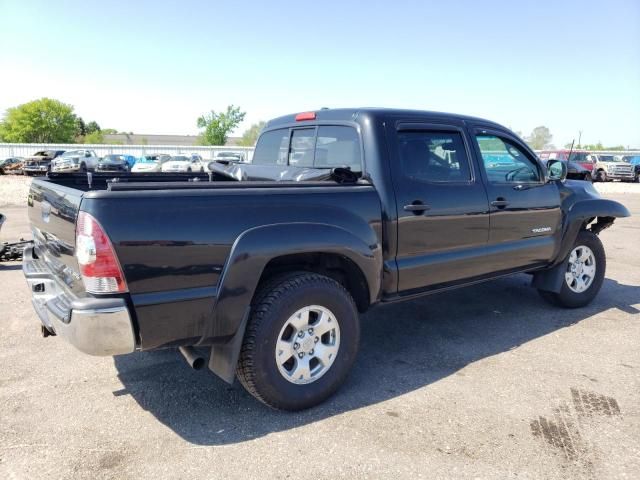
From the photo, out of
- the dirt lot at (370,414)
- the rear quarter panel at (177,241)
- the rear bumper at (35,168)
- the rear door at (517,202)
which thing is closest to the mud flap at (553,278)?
the rear door at (517,202)

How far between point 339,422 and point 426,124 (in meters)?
2.27

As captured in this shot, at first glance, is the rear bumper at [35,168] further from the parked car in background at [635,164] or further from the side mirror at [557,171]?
the parked car in background at [635,164]

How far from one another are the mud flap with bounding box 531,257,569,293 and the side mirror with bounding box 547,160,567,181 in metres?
0.84

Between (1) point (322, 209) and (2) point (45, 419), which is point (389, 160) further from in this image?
(2) point (45, 419)

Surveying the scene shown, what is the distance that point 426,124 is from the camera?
3.82 meters

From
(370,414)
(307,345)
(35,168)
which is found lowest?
(370,414)

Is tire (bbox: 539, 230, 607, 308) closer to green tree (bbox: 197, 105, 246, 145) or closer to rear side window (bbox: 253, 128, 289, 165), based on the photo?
rear side window (bbox: 253, 128, 289, 165)

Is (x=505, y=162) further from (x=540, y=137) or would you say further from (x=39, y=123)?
(x=39, y=123)

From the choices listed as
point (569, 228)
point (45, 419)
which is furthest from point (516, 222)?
point (45, 419)

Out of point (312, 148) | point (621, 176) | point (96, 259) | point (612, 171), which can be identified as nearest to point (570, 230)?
point (312, 148)

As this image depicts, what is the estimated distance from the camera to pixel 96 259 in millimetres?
2416

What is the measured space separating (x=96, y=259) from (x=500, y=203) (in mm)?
3120

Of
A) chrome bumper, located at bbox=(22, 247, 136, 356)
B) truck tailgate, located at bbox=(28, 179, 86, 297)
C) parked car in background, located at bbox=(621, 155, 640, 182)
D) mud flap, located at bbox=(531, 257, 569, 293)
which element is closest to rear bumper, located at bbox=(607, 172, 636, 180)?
parked car in background, located at bbox=(621, 155, 640, 182)

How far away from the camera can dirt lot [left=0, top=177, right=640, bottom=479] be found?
100 inches
